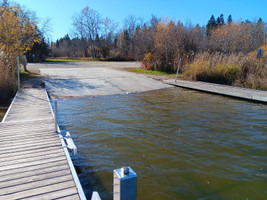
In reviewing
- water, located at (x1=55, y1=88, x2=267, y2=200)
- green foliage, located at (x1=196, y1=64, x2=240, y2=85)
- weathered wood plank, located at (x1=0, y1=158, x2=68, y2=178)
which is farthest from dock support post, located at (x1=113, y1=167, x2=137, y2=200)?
green foliage, located at (x1=196, y1=64, x2=240, y2=85)

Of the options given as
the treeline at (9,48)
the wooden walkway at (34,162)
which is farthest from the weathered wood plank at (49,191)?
the treeline at (9,48)

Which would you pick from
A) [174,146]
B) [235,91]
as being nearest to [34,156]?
A: [174,146]

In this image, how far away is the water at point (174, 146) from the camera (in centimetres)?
343

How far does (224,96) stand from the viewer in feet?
33.8

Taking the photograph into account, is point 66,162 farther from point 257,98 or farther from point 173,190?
point 257,98

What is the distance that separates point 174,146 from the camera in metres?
4.80

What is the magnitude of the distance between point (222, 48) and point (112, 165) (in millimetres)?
15749

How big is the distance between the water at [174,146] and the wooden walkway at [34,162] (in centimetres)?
47

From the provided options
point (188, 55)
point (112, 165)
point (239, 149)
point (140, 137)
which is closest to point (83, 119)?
point (140, 137)

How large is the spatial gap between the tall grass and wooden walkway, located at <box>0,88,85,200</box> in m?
10.6

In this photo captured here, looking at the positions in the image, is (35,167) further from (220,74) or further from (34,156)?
(220,74)

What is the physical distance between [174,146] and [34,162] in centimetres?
298

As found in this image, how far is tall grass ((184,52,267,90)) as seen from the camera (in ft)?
37.5

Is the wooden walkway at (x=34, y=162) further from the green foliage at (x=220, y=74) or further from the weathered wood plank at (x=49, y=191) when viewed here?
the green foliage at (x=220, y=74)
